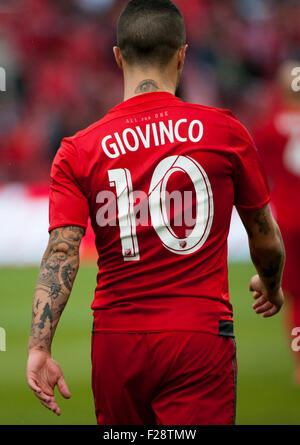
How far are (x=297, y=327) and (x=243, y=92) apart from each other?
10.2m

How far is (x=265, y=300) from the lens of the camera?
324cm

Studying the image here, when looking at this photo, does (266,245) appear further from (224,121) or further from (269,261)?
(224,121)

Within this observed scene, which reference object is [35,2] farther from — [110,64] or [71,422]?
[71,422]

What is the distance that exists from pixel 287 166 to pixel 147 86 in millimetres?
3759

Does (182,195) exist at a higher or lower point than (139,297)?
higher

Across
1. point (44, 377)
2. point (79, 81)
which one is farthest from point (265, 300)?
point (79, 81)

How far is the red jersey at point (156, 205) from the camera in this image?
281 cm

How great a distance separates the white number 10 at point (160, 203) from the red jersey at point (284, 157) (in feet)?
12.3

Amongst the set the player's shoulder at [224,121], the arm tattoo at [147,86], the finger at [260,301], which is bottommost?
the finger at [260,301]

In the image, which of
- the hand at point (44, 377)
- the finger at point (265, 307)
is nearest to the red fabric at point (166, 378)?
the hand at point (44, 377)

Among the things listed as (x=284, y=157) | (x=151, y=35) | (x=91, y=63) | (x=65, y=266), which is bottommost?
(x=65, y=266)

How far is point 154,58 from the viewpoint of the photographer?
2.93m

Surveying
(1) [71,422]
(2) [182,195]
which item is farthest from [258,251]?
(1) [71,422]

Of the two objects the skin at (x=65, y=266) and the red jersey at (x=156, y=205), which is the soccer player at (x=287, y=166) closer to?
the skin at (x=65, y=266)
